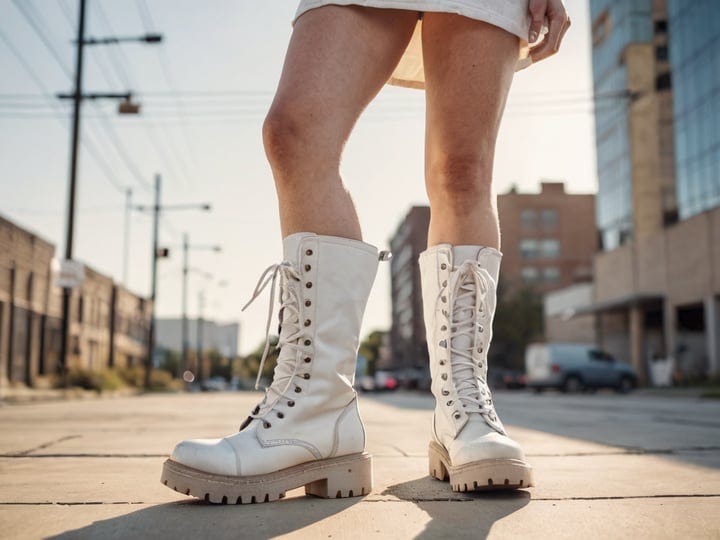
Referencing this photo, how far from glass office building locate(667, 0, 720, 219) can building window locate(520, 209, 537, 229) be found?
1529 inches

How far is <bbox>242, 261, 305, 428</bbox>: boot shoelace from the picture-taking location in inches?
66.5

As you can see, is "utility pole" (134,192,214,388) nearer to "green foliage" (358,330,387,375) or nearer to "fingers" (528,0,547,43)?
"fingers" (528,0,547,43)

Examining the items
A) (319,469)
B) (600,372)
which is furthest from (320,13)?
(600,372)

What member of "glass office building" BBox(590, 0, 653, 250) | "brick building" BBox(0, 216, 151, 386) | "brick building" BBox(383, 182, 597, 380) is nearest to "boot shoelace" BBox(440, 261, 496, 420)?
"brick building" BBox(0, 216, 151, 386)

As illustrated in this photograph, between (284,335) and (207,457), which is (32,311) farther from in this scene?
(207,457)

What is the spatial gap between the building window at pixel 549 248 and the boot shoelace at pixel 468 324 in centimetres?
6563

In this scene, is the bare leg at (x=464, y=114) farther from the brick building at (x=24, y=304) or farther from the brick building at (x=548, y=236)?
the brick building at (x=548, y=236)

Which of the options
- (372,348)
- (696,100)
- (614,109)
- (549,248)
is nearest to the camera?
(696,100)

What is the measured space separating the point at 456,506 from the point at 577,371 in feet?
76.4

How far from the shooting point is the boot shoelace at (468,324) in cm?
188

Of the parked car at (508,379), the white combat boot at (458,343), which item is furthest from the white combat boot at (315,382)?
the parked car at (508,379)

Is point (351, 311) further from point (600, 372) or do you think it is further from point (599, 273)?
point (599, 273)

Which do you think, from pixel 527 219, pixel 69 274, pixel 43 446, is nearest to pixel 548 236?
pixel 527 219

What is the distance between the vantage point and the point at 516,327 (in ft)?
156
